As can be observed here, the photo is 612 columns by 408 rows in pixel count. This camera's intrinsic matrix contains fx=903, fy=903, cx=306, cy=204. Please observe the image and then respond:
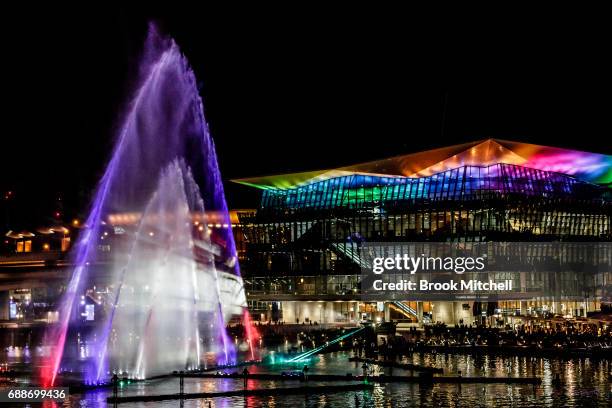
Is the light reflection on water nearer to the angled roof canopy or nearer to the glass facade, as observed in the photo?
the glass facade

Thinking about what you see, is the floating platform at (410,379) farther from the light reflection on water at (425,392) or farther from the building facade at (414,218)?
the building facade at (414,218)

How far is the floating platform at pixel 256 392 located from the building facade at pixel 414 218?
58602mm

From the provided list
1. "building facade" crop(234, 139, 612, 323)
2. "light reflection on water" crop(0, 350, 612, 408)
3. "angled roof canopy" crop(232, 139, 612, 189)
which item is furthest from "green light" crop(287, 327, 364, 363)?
"angled roof canopy" crop(232, 139, 612, 189)

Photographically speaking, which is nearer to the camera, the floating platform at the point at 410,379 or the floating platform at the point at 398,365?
the floating platform at the point at 410,379

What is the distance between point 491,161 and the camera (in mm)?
104562

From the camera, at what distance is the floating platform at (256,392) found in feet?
128

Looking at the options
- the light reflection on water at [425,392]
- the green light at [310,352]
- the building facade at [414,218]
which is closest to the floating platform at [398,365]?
the light reflection on water at [425,392]

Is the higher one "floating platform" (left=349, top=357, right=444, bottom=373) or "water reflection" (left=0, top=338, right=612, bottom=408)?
"floating platform" (left=349, top=357, right=444, bottom=373)

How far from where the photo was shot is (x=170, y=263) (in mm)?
116438

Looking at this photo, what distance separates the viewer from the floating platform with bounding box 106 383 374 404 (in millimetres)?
39031

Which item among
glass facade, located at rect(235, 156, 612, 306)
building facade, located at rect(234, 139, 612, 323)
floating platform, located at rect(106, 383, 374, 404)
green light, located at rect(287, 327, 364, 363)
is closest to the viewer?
floating platform, located at rect(106, 383, 374, 404)

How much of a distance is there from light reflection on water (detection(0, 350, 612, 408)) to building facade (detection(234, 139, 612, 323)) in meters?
48.2

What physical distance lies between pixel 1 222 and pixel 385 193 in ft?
308

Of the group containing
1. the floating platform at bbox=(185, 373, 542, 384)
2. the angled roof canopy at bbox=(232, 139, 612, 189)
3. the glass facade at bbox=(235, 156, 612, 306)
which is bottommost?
the floating platform at bbox=(185, 373, 542, 384)
